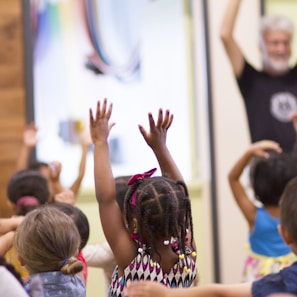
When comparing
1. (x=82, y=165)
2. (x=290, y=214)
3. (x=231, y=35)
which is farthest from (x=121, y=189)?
(x=231, y=35)

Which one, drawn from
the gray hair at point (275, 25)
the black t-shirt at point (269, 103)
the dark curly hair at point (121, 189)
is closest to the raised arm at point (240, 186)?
the dark curly hair at point (121, 189)

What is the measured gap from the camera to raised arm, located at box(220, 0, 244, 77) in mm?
3898

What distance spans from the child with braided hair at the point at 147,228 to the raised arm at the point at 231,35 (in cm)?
181

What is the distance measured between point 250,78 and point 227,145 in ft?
2.34

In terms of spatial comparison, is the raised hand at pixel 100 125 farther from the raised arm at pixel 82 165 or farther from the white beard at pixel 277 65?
the white beard at pixel 277 65

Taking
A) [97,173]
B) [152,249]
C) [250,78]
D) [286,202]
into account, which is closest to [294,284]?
[286,202]

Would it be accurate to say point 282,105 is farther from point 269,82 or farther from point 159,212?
point 159,212

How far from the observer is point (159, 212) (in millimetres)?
2105

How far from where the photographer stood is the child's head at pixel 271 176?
10.4 feet

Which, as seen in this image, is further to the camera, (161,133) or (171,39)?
(171,39)

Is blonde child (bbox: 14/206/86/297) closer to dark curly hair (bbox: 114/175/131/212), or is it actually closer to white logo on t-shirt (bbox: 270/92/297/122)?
dark curly hair (bbox: 114/175/131/212)

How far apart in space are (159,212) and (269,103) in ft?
6.61

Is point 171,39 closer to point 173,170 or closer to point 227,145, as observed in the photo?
point 227,145

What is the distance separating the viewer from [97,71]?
443 cm
